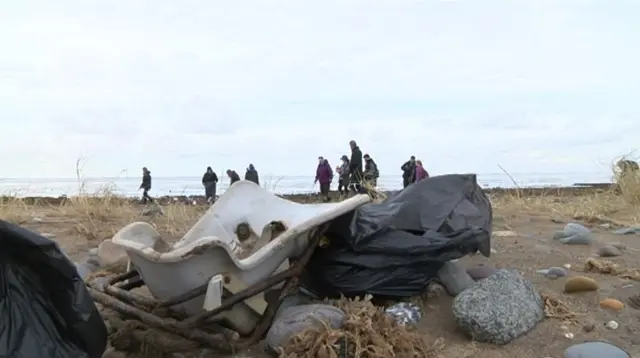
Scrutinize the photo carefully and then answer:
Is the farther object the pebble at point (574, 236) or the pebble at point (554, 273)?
the pebble at point (574, 236)

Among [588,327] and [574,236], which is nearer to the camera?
[588,327]

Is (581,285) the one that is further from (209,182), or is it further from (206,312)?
(209,182)

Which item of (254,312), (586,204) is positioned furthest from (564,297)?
(586,204)

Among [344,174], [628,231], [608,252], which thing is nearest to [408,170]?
[344,174]

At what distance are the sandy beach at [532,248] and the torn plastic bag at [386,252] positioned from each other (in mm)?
275

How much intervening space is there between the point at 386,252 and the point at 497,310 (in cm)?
66

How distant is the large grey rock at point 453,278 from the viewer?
418cm

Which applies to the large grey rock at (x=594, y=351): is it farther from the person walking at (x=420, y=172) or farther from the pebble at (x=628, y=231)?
the person walking at (x=420, y=172)

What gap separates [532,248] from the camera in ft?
18.1

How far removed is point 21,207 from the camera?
8414mm

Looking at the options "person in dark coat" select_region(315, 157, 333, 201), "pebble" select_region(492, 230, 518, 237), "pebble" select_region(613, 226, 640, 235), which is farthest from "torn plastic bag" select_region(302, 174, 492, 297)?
"person in dark coat" select_region(315, 157, 333, 201)

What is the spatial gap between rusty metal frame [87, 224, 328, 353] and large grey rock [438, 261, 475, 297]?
34.1 inches

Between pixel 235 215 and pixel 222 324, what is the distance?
1.18 meters

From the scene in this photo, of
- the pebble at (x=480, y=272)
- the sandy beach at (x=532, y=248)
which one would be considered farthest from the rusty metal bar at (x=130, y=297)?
the pebble at (x=480, y=272)
